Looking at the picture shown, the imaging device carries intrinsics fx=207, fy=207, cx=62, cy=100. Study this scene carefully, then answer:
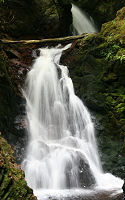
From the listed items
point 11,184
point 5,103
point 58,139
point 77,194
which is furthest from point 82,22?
point 11,184

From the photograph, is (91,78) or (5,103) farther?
(91,78)

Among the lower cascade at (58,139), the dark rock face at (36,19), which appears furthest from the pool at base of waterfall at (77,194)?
the dark rock face at (36,19)

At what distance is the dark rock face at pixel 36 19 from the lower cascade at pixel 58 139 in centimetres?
369

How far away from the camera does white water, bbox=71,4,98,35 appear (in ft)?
57.6

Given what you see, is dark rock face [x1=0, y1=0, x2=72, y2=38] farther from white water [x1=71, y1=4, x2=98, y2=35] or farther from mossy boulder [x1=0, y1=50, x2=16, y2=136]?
mossy boulder [x1=0, y1=50, x2=16, y2=136]

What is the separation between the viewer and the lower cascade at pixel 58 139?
560 centimetres

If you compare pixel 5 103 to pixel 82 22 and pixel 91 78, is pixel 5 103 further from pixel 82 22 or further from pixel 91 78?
pixel 82 22

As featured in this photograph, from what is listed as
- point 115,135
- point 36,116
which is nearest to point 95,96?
point 115,135

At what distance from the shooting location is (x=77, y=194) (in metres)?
4.88

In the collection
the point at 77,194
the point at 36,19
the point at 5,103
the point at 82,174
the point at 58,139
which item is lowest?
the point at 77,194

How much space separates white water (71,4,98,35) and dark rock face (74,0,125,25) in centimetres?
60

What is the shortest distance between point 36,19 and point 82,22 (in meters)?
6.42

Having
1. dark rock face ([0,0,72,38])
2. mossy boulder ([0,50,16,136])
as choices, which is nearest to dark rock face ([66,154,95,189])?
mossy boulder ([0,50,16,136])

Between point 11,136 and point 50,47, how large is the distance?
24.2 ft
